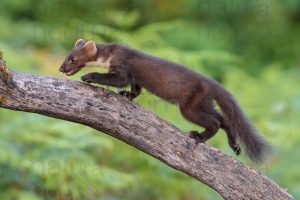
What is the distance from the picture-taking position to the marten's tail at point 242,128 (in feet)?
18.2

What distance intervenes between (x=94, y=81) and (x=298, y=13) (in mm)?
9658

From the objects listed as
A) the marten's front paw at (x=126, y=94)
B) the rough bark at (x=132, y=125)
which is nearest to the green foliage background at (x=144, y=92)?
the rough bark at (x=132, y=125)

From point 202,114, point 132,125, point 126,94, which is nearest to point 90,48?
point 126,94

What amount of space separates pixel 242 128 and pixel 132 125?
3.23ft

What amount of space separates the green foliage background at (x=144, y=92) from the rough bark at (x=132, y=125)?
2.63ft

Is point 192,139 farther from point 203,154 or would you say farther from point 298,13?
point 298,13

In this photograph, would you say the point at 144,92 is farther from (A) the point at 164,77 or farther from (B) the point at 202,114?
(B) the point at 202,114

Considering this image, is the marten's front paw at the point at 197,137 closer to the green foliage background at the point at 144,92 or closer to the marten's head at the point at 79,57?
the green foliage background at the point at 144,92

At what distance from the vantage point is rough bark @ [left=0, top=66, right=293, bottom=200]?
4812mm

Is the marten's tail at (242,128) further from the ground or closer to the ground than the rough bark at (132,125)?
further from the ground

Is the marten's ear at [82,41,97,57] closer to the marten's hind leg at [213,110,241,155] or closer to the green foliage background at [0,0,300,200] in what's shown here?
the marten's hind leg at [213,110,241,155]

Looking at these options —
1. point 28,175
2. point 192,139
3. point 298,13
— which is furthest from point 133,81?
point 298,13

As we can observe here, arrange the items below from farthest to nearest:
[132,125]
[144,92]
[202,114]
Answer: [144,92] < [202,114] < [132,125]

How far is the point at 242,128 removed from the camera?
5617 mm
